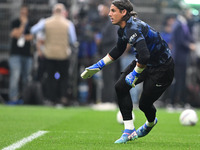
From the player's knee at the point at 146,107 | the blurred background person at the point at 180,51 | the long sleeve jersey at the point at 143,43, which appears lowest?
the blurred background person at the point at 180,51

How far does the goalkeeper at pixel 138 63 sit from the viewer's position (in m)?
6.17

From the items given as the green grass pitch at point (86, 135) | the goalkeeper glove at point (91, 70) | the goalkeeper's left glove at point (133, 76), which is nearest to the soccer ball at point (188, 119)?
the green grass pitch at point (86, 135)

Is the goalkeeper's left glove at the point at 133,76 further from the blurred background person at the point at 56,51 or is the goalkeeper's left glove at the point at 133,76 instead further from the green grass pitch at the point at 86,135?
the blurred background person at the point at 56,51

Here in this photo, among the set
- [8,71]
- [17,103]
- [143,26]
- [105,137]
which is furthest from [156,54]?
[8,71]

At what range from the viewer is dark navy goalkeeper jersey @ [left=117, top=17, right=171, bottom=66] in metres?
6.19

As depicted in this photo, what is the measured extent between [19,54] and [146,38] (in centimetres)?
919

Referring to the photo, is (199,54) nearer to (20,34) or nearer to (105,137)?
(20,34)

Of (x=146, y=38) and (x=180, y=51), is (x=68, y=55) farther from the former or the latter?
(x=146, y=38)

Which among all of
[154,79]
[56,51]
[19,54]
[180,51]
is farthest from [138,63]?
[19,54]

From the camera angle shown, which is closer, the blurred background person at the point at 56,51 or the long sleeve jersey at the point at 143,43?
the long sleeve jersey at the point at 143,43

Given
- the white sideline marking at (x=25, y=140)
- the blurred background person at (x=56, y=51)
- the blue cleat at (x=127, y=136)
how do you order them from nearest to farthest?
1. the white sideline marking at (x=25, y=140)
2. the blue cleat at (x=127, y=136)
3. the blurred background person at (x=56, y=51)

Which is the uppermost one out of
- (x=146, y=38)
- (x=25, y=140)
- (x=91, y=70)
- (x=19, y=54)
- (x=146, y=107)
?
(x=146, y=38)

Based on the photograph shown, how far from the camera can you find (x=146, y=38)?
6.45 metres

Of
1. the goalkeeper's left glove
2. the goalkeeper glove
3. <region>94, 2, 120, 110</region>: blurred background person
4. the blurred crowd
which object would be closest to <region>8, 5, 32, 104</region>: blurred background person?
the blurred crowd
